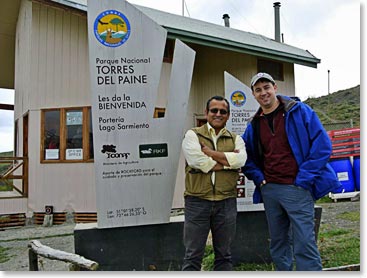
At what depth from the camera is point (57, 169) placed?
880 centimetres

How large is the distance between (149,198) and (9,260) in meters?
2.71

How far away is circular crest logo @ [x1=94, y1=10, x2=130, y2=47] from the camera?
13.7 ft

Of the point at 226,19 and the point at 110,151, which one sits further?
the point at 226,19

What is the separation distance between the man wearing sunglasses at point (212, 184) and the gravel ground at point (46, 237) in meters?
2.20

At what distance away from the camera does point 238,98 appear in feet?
17.5

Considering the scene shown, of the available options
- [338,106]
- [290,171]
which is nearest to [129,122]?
[290,171]

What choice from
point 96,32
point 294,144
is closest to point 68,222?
point 96,32

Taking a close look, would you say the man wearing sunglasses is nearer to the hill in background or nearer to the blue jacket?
the blue jacket

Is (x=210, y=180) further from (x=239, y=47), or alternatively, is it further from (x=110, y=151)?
(x=239, y=47)

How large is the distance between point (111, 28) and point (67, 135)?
5073mm

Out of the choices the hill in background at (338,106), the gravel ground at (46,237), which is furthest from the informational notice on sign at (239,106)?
the hill in background at (338,106)

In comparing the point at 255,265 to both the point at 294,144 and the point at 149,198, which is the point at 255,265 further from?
the point at 294,144

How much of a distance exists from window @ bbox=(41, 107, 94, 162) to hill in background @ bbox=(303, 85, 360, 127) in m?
16.6

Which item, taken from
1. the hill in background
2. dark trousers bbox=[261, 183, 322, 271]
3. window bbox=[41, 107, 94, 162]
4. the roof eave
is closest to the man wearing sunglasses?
dark trousers bbox=[261, 183, 322, 271]
